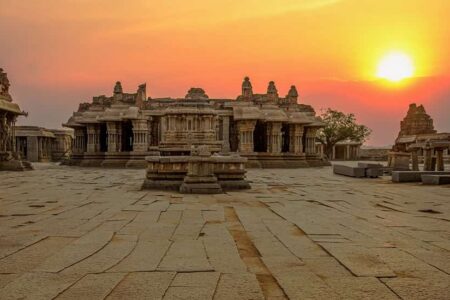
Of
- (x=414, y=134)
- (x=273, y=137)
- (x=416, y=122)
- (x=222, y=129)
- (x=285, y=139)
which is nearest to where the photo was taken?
(x=273, y=137)

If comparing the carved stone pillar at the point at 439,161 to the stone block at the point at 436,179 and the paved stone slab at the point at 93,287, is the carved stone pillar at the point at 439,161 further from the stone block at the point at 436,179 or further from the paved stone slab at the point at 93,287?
the paved stone slab at the point at 93,287

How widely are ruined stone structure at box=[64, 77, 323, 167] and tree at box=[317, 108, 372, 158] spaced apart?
63.5 feet

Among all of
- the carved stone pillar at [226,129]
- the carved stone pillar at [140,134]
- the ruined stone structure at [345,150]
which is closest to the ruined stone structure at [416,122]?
the ruined stone structure at [345,150]

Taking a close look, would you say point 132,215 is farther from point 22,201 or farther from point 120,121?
point 120,121

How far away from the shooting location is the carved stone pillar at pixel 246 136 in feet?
96.5

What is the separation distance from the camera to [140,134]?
97.1 feet

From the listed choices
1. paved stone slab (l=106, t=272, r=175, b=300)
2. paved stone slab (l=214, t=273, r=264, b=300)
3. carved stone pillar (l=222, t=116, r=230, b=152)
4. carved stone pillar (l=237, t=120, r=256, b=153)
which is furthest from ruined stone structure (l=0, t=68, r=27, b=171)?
paved stone slab (l=214, t=273, r=264, b=300)

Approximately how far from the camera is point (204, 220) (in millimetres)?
6914

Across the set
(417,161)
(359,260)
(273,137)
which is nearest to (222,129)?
(273,137)

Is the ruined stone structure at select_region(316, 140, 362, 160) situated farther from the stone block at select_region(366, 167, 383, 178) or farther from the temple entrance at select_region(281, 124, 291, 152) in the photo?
the stone block at select_region(366, 167, 383, 178)

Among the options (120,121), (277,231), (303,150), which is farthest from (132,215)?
(303,150)

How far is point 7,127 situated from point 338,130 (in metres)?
39.9

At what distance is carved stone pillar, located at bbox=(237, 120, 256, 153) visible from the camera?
29.4 m

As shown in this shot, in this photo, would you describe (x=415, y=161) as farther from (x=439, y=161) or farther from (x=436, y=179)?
(x=436, y=179)
